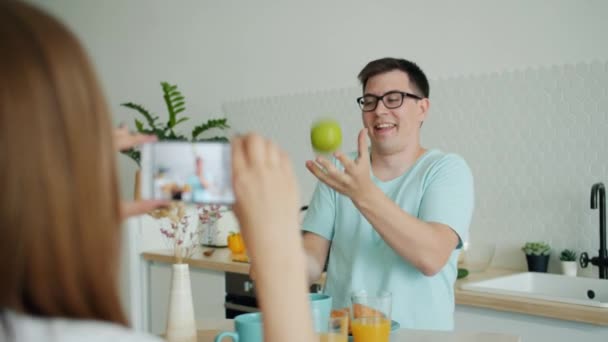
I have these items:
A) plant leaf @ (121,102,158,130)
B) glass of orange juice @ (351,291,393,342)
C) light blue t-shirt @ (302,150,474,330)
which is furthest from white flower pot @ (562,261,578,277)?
plant leaf @ (121,102,158,130)

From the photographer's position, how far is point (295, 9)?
3.88m

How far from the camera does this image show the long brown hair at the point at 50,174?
559mm

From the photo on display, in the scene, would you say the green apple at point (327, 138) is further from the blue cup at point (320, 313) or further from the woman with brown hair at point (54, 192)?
the woman with brown hair at point (54, 192)

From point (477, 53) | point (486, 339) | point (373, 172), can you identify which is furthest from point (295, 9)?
point (486, 339)

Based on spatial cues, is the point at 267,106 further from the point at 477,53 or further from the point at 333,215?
the point at 333,215

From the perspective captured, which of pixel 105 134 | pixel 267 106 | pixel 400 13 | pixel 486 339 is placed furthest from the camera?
pixel 267 106

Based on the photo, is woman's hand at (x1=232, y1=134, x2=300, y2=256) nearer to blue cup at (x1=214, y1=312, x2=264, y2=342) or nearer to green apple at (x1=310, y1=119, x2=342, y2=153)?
blue cup at (x1=214, y1=312, x2=264, y2=342)

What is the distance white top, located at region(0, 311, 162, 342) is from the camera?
595 millimetres

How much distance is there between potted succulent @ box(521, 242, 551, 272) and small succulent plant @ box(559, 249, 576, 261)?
0.21 feet

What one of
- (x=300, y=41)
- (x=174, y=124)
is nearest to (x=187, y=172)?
(x=300, y=41)

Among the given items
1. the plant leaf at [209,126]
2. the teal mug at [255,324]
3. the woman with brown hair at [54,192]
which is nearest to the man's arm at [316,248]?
the teal mug at [255,324]

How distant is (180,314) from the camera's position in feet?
4.56

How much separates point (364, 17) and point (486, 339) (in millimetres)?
2379

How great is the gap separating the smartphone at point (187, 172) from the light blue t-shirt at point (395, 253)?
39.1 inches
